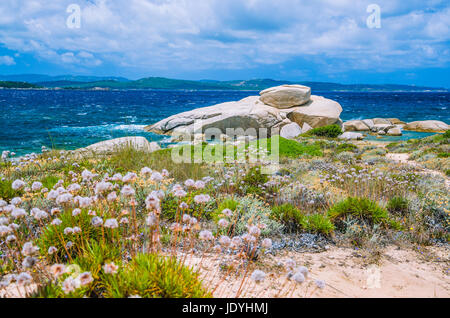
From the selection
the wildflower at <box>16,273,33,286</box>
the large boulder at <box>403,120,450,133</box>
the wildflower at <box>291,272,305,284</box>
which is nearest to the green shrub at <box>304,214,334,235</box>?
the wildflower at <box>291,272,305,284</box>

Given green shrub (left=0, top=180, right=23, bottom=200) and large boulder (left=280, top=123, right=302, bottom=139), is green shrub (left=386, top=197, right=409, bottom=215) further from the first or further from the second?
large boulder (left=280, top=123, right=302, bottom=139)

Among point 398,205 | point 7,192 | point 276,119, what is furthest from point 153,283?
point 276,119

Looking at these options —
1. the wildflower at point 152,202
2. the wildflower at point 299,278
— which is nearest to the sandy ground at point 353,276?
the wildflower at point 299,278

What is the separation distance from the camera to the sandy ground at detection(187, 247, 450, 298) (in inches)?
125

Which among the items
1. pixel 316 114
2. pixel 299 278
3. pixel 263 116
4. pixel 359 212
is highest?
pixel 316 114

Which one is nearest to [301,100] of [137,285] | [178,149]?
[178,149]

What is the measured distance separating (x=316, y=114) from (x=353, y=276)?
868 inches

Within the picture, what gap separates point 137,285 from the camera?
2500 millimetres

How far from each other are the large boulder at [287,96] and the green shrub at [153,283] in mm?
25310

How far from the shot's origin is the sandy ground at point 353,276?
10.4ft

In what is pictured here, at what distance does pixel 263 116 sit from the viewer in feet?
74.9

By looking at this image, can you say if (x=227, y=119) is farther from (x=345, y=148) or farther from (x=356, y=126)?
(x=356, y=126)

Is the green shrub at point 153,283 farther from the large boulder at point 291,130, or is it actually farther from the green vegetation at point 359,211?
the large boulder at point 291,130
